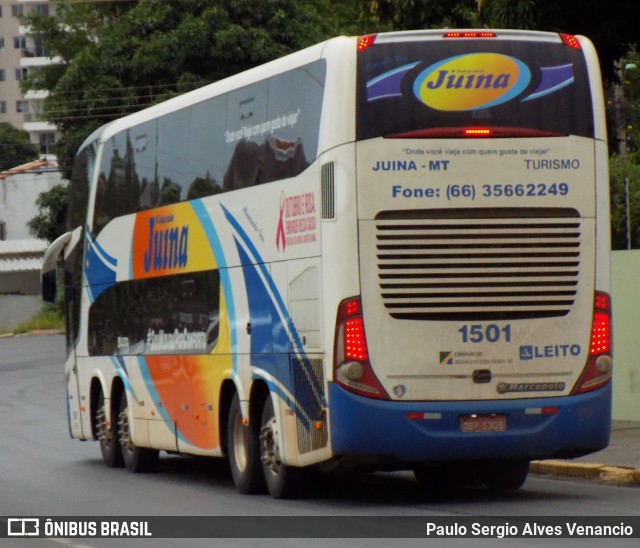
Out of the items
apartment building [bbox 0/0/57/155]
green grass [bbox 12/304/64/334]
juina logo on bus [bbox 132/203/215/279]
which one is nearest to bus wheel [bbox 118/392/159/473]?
juina logo on bus [bbox 132/203/215/279]

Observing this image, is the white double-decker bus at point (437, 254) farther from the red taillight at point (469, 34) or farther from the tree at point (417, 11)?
the tree at point (417, 11)

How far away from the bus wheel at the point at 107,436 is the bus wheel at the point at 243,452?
431 cm

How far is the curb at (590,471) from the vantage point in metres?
14.7

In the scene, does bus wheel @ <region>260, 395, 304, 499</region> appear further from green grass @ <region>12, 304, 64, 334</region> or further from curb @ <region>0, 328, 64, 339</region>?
green grass @ <region>12, 304, 64, 334</region>

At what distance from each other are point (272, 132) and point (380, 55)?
5.42ft

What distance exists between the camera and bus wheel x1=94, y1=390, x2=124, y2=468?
1934cm

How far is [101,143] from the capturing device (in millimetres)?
19219

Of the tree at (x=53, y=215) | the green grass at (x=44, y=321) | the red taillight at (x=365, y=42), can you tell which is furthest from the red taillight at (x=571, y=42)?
the green grass at (x=44, y=321)

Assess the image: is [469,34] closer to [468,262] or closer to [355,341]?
[468,262]

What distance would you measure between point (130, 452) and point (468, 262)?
23.9ft

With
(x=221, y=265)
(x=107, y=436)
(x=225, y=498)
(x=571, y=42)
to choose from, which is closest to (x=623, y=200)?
(x=107, y=436)

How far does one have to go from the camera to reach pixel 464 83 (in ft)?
42.1

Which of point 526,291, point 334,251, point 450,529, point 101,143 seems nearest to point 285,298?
point 334,251
